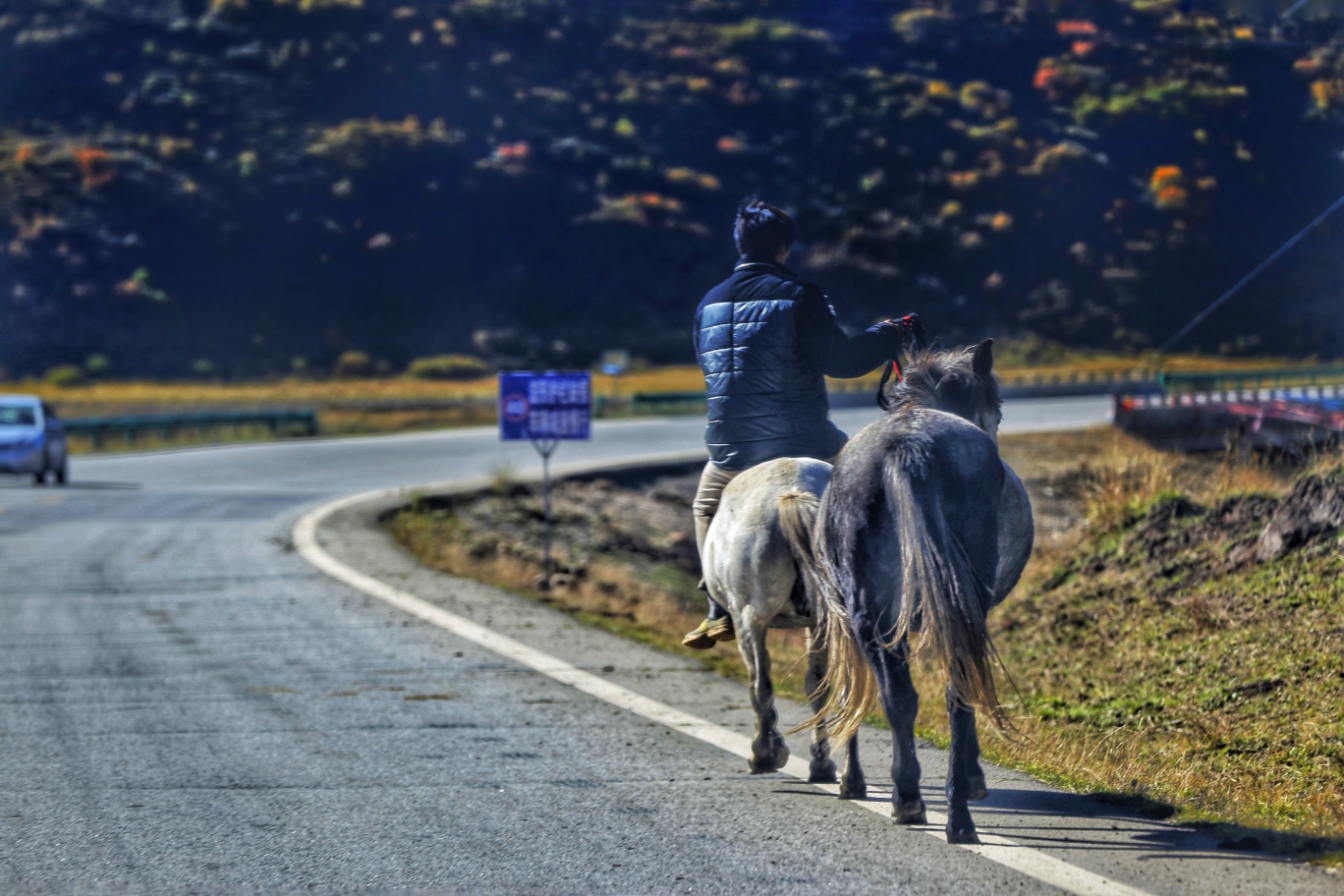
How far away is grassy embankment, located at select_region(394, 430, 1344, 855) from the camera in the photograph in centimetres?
587

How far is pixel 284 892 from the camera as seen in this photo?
4.50 metres

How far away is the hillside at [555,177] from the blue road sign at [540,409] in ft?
175

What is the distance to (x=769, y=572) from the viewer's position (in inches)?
227

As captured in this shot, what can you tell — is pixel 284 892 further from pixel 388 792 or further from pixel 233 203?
pixel 233 203

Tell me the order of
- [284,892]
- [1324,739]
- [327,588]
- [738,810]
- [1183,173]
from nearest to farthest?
1. [284,892]
2. [738,810]
3. [1324,739]
4. [327,588]
5. [1183,173]

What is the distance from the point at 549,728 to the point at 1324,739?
363 centimetres

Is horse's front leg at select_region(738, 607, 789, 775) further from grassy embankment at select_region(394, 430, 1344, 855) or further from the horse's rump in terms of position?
the horse's rump

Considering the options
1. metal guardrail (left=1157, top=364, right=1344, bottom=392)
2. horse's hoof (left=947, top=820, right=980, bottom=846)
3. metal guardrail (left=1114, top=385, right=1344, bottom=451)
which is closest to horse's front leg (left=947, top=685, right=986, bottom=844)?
horse's hoof (left=947, top=820, right=980, bottom=846)

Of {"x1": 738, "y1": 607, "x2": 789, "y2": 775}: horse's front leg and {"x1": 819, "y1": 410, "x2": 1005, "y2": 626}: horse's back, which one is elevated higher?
{"x1": 819, "y1": 410, "x2": 1005, "y2": 626}: horse's back

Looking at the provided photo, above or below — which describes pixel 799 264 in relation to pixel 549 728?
above

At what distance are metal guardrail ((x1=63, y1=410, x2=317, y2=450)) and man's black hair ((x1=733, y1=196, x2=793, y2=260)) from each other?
35.5 metres

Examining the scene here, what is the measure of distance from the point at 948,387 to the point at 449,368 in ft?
225

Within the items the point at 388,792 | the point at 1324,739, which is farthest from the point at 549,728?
the point at 1324,739

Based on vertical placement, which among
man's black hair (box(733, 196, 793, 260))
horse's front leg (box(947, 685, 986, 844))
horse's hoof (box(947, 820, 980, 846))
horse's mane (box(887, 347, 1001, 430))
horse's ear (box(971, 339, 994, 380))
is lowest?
horse's hoof (box(947, 820, 980, 846))
